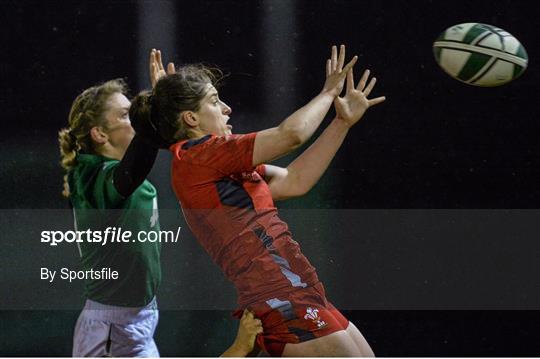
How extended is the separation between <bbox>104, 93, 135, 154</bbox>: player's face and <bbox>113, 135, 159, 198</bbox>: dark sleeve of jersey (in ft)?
1.00

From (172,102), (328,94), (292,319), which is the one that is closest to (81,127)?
(172,102)

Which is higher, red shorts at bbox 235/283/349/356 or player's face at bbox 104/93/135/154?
player's face at bbox 104/93/135/154

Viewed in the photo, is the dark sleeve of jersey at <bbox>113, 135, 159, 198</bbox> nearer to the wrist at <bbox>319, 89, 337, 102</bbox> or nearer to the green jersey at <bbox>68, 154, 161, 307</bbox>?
the green jersey at <bbox>68, 154, 161, 307</bbox>

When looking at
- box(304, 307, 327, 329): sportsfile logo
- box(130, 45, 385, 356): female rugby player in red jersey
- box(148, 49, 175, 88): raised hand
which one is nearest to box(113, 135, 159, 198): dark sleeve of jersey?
box(148, 49, 175, 88): raised hand

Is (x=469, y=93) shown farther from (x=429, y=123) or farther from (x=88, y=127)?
(x=88, y=127)

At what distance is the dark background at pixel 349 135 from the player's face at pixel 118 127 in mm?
741

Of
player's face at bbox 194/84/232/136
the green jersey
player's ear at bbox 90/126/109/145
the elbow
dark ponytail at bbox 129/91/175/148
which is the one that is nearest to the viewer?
A: the elbow

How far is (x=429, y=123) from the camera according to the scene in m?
5.90

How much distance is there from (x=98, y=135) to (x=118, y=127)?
9 cm

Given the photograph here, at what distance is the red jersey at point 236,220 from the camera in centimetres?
400

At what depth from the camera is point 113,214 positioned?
5012mm

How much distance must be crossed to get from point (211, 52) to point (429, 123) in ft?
3.68

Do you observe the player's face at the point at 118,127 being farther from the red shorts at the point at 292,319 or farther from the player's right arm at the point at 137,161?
the red shorts at the point at 292,319

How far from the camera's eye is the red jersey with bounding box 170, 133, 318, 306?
4000 millimetres
